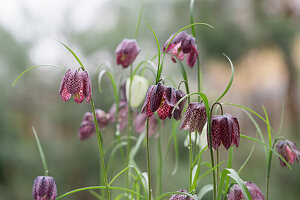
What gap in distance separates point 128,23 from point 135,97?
7.45 feet

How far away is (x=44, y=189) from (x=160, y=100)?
206 millimetres

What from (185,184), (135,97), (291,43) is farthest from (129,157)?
(291,43)

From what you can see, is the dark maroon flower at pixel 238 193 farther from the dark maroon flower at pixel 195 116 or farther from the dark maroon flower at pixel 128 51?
the dark maroon flower at pixel 128 51

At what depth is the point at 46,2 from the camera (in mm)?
2674

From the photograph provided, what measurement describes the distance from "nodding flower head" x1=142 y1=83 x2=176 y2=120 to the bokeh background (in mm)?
2002

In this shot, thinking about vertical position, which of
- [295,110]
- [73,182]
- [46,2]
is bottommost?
[73,182]

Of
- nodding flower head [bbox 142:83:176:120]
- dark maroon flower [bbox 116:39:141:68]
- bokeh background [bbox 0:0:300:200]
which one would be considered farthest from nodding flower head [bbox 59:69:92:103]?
bokeh background [bbox 0:0:300:200]

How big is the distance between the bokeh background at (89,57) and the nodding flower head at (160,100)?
200cm

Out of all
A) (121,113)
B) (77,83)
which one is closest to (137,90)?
(121,113)

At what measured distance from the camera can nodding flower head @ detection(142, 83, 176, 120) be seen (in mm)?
484

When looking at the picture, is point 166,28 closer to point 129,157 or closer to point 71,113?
point 71,113

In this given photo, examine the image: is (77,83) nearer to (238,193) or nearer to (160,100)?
(160,100)

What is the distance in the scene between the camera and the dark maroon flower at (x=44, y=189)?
0.53 m

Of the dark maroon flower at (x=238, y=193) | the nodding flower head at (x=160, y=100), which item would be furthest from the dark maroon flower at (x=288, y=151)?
the nodding flower head at (x=160, y=100)
